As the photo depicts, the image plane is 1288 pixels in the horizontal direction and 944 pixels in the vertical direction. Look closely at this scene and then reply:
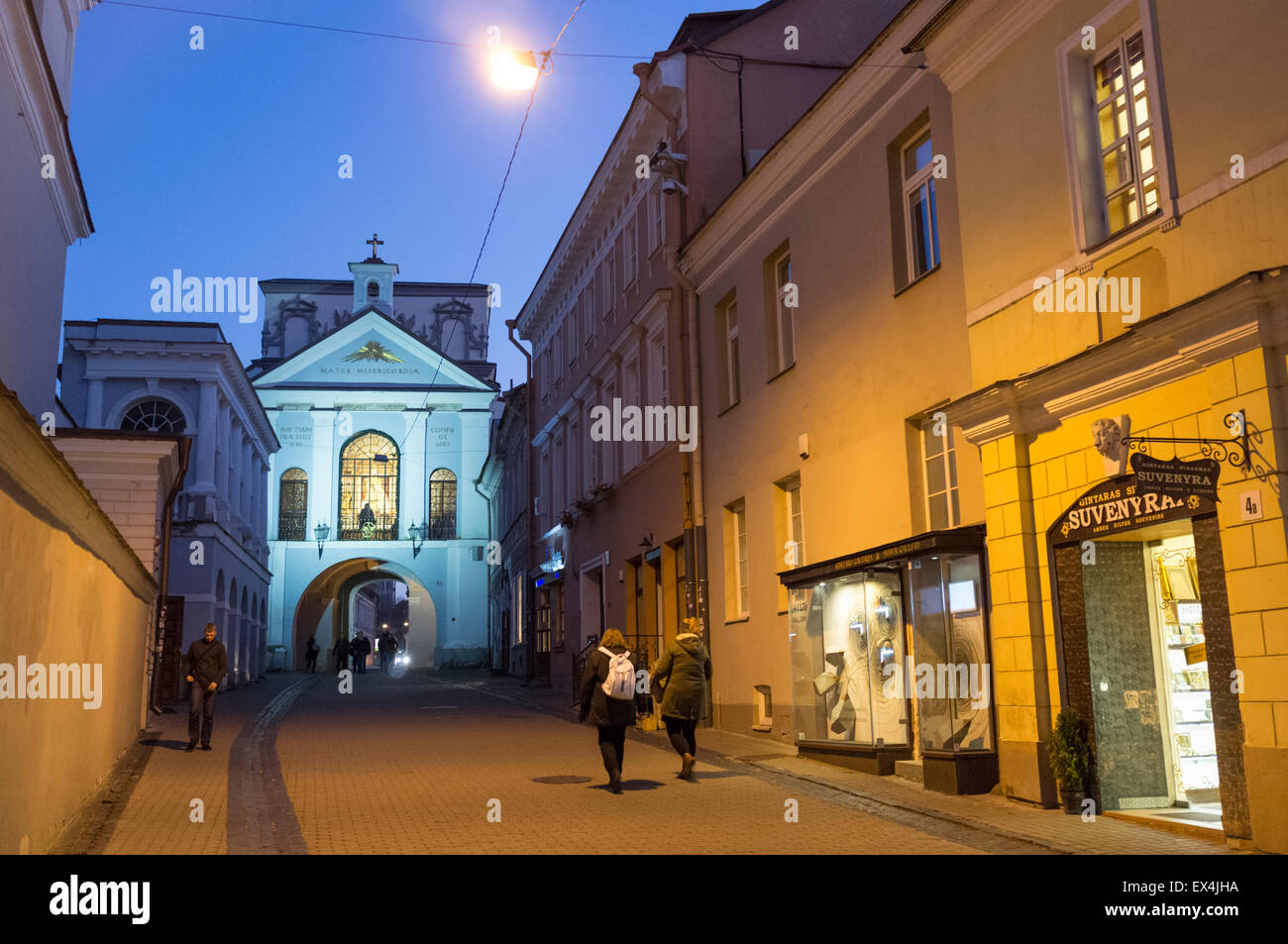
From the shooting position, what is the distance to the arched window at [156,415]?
117 feet

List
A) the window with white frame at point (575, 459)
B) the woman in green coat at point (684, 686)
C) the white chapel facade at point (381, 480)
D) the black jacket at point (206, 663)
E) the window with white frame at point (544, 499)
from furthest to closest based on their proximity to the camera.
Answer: the white chapel facade at point (381, 480) < the window with white frame at point (544, 499) < the window with white frame at point (575, 459) < the black jacket at point (206, 663) < the woman in green coat at point (684, 686)

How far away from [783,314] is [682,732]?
6.68 meters

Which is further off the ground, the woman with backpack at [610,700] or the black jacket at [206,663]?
the black jacket at [206,663]

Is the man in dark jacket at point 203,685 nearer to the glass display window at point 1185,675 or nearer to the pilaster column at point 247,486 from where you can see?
the glass display window at point 1185,675

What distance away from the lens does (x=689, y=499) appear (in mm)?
19719

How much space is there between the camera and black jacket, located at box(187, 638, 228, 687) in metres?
16.4

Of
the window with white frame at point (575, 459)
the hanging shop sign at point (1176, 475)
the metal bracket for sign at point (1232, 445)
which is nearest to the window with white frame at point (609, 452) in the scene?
the window with white frame at point (575, 459)

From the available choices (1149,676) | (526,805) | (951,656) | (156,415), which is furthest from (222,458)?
(1149,676)

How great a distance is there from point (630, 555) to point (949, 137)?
12530mm

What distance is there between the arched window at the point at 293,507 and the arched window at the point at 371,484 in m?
1.52

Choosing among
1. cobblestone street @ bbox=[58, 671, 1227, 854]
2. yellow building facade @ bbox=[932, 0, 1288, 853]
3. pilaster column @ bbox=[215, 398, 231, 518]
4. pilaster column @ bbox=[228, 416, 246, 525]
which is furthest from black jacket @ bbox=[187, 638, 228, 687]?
pilaster column @ bbox=[228, 416, 246, 525]

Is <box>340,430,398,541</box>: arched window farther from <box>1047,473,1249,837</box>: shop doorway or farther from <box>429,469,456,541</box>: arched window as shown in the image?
<box>1047,473,1249,837</box>: shop doorway

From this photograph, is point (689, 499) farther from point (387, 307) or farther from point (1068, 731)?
point (387, 307)
